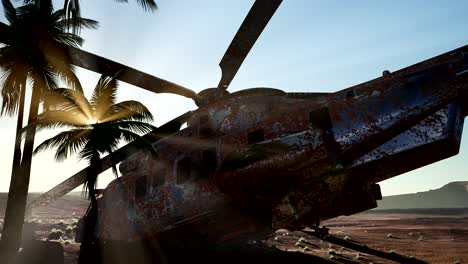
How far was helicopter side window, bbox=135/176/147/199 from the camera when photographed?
1114 cm

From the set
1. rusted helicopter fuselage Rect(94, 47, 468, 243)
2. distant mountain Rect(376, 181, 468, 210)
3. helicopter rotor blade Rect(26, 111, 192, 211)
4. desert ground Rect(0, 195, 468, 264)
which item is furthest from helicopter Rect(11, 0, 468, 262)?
distant mountain Rect(376, 181, 468, 210)

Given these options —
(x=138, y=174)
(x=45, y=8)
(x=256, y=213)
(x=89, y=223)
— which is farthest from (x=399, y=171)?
(x=45, y=8)

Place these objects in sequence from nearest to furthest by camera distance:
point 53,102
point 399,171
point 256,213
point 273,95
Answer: point 399,171 → point 256,213 → point 273,95 → point 53,102

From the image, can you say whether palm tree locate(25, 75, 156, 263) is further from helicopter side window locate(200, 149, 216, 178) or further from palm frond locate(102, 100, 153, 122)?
helicopter side window locate(200, 149, 216, 178)

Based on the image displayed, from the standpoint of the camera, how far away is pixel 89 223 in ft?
42.3

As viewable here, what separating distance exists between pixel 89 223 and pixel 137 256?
106 inches

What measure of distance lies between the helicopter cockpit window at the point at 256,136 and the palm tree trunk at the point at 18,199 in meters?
9.10

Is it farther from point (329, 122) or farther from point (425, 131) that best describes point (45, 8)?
point (425, 131)

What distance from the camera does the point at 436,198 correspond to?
135m

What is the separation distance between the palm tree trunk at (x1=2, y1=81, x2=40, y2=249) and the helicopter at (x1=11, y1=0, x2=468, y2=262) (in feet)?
11.8

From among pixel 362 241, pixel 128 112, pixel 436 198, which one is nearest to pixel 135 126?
pixel 128 112

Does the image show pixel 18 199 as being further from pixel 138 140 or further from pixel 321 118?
pixel 321 118

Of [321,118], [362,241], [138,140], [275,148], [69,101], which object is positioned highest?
[69,101]

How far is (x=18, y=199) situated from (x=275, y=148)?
34.7 feet
